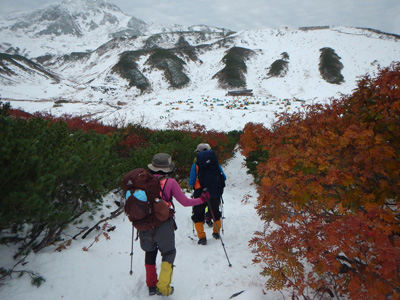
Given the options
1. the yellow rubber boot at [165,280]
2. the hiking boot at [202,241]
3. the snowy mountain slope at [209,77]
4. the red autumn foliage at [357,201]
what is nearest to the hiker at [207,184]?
the hiking boot at [202,241]

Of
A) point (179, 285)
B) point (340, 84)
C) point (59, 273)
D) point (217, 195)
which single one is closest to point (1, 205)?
point (59, 273)

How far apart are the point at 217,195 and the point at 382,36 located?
340 feet

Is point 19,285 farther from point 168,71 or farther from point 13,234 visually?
point 168,71

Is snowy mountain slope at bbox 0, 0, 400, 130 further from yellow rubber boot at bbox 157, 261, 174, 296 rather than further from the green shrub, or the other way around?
yellow rubber boot at bbox 157, 261, 174, 296

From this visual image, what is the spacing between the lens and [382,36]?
7606 centimetres

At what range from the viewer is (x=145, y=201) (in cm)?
283

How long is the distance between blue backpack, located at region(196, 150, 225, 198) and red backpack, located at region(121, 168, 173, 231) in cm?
195

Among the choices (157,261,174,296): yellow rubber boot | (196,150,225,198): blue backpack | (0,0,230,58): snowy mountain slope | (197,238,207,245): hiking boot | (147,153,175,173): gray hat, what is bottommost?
→ (197,238,207,245): hiking boot

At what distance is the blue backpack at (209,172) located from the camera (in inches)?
185

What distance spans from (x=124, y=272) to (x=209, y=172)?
8.06 ft

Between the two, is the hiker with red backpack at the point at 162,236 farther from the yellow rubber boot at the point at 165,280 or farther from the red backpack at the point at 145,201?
the red backpack at the point at 145,201

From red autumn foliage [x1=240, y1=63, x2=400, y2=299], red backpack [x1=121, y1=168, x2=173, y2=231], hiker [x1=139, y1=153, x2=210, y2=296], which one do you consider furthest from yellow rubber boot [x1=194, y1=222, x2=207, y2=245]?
red backpack [x1=121, y1=168, x2=173, y2=231]

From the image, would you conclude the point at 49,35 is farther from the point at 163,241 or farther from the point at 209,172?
the point at 163,241

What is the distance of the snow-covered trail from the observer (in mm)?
3061
